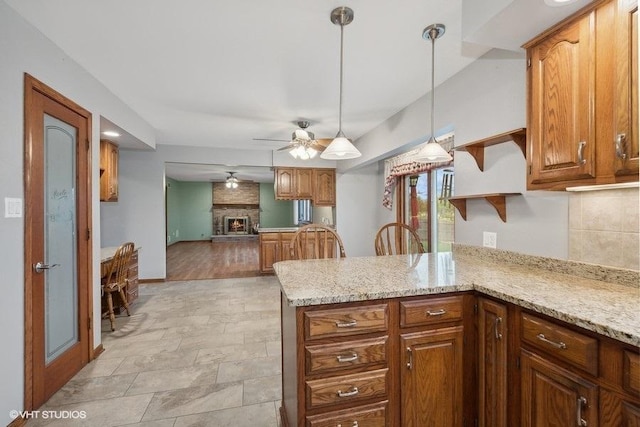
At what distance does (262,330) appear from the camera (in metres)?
2.97

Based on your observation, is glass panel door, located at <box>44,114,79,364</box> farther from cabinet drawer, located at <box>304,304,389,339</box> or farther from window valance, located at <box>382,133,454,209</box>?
window valance, located at <box>382,133,454,209</box>

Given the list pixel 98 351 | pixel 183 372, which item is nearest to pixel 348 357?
pixel 183 372

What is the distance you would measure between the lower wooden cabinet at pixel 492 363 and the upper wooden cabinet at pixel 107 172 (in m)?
4.12

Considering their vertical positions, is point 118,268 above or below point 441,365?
above

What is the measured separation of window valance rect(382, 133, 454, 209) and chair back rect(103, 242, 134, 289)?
3302 millimetres

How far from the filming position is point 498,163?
1981mm

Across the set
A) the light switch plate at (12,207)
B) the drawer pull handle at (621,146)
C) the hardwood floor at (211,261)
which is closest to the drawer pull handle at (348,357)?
the drawer pull handle at (621,146)

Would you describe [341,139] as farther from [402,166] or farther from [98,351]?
[98,351]

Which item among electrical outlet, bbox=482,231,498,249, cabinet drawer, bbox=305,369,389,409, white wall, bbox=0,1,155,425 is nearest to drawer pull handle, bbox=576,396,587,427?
cabinet drawer, bbox=305,369,389,409

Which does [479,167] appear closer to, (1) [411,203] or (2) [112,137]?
(1) [411,203]

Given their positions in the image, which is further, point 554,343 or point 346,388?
point 346,388

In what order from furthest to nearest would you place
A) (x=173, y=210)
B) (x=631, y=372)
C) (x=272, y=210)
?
1. (x=272, y=210)
2. (x=173, y=210)
3. (x=631, y=372)

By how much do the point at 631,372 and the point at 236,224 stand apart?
10605 mm

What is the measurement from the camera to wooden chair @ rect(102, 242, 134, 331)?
9.71ft
